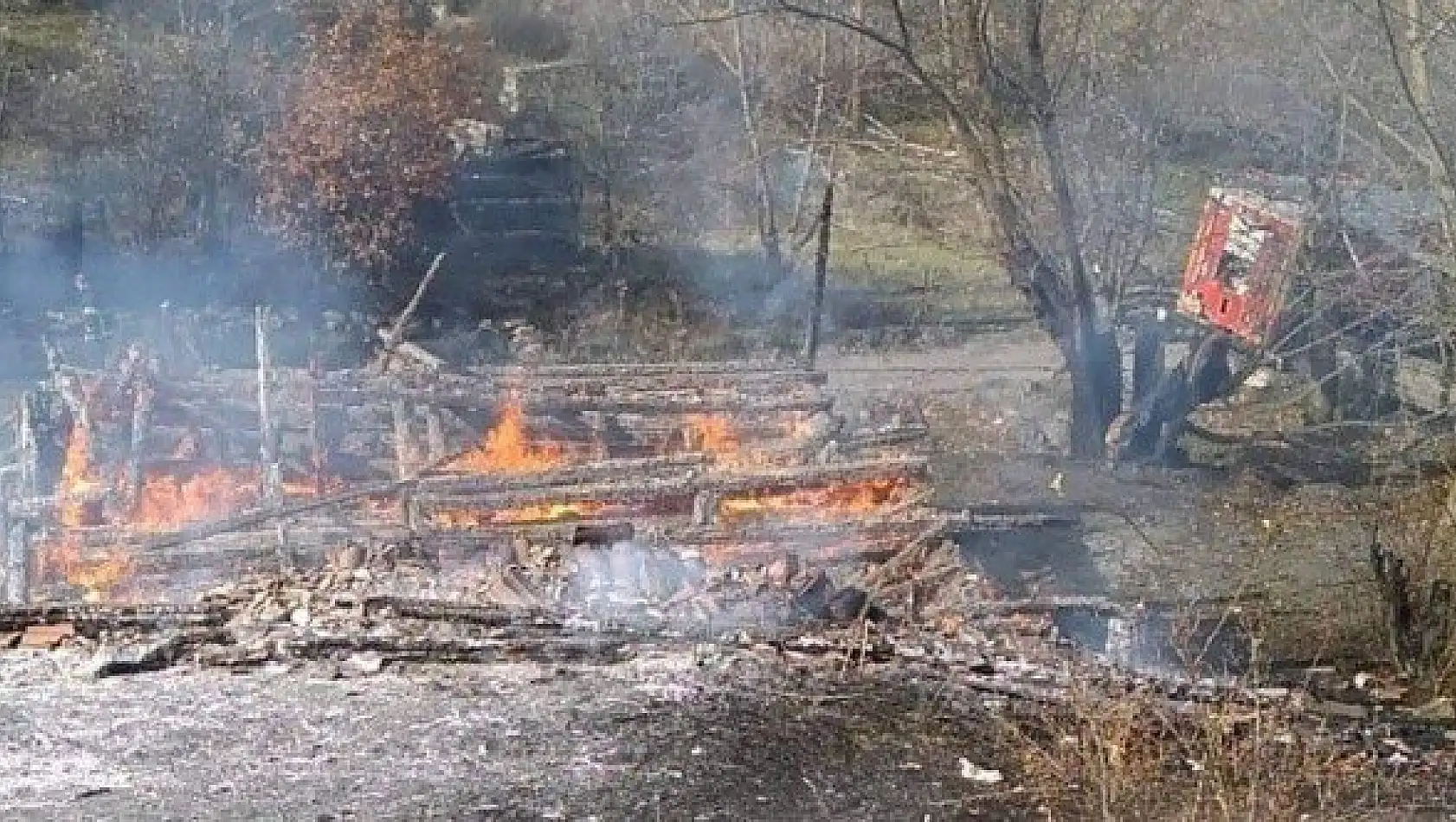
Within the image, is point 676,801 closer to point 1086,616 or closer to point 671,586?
point 671,586

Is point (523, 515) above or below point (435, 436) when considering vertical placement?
below

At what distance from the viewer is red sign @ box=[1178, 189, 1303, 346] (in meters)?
14.0

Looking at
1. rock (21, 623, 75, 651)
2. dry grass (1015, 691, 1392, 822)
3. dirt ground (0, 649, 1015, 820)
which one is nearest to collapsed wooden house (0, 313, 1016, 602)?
rock (21, 623, 75, 651)

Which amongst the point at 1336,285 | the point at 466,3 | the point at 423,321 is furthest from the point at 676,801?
the point at 466,3

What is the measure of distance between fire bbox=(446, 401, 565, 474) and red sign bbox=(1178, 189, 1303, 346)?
5.57 m

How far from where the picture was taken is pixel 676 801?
7934 millimetres

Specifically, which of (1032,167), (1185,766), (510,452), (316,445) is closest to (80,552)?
(316,445)

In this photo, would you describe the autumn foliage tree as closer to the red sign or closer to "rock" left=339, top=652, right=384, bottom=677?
the red sign

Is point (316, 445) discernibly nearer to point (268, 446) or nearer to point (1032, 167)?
point (268, 446)

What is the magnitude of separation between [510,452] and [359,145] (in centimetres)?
596

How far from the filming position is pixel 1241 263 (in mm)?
14352

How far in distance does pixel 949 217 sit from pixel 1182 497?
10.2 metres

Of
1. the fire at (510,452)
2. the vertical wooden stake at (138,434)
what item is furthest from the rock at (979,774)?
the vertical wooden stake at (138,434)

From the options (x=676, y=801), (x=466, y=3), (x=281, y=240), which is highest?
(x=466, y=3)
